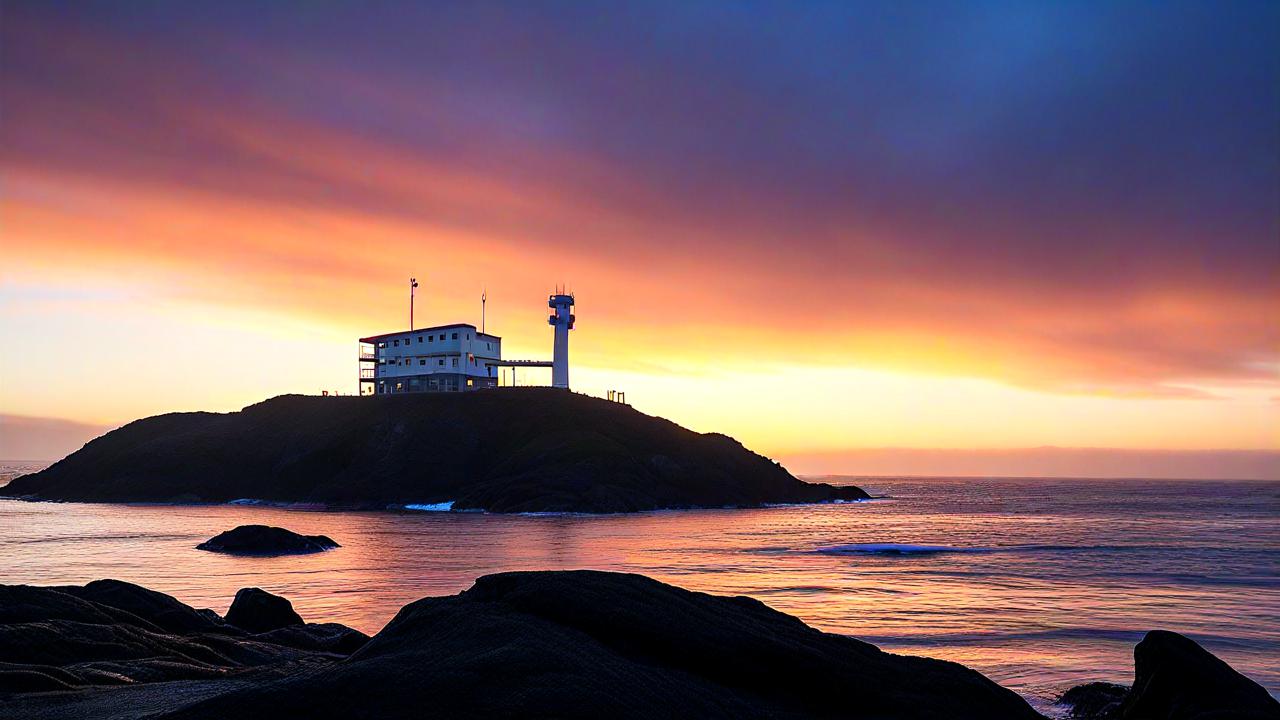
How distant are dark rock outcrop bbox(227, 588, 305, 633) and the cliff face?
6932 cm

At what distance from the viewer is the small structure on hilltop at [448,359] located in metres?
129

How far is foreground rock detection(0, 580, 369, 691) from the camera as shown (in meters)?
12.2

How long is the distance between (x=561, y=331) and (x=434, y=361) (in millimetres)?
18433

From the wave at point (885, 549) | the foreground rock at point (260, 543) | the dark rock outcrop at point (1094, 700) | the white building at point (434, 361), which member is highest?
the white building at point (434, 361)

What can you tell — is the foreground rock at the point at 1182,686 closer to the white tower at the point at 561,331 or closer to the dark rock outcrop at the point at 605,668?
the dark rock outcrop at the point at 605,668

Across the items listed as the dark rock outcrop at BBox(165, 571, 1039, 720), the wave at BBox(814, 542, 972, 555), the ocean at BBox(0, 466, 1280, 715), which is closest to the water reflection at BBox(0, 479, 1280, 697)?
the ocean at BBox(0, 466, 1280, 715)

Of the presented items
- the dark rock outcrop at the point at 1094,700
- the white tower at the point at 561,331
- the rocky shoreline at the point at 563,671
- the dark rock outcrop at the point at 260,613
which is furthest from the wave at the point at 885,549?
the white tower at the point at 561,331

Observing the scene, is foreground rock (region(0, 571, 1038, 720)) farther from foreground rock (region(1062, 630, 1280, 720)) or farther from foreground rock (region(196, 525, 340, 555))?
foreground rock (region(196, 525, 340, 555))

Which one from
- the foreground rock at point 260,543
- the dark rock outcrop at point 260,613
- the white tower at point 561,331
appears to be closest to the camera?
the dark rock outcrop at point 260,613

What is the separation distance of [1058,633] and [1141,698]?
47.1 feet

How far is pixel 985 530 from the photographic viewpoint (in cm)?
8112

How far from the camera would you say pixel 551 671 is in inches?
385

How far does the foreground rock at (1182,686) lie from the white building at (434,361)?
116872 millimetres

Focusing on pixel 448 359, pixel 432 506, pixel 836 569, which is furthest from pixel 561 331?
pixel 836 569
